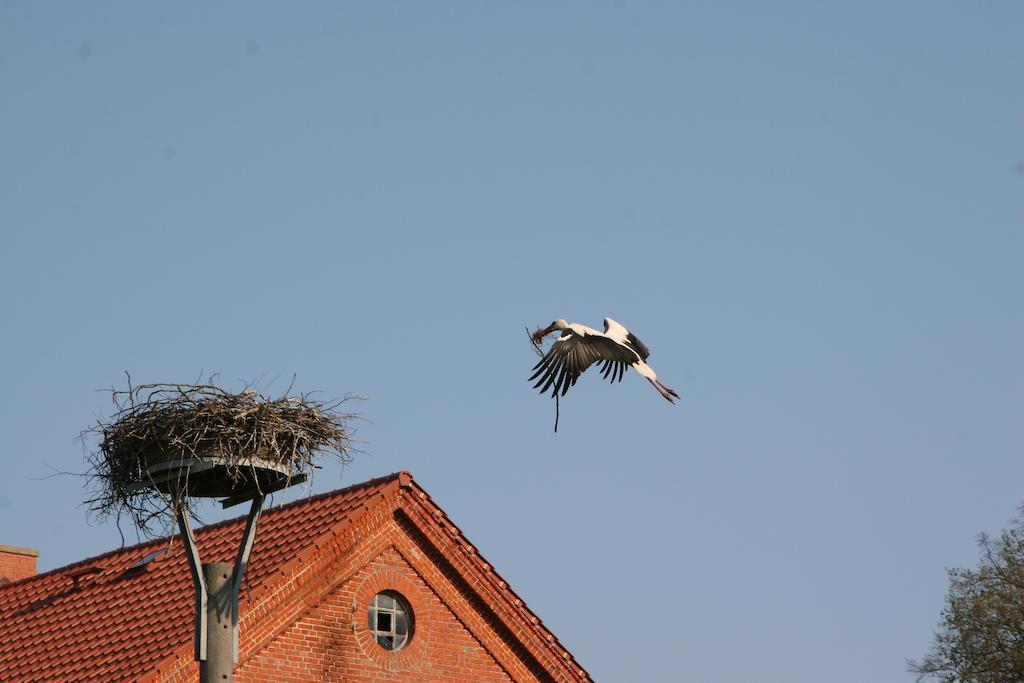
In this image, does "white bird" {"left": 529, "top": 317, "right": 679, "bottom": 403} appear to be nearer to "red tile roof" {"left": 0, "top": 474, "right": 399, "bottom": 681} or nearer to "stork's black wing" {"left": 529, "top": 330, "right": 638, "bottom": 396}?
"stork's black wing" {"left": 529, "top": 330, "right": 638, "bottom": 396}

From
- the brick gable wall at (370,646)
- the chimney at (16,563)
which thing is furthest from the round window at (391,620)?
the chimney at (16,563)

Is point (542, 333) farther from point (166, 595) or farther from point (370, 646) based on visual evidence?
point (166, 595)

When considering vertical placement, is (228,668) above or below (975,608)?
below

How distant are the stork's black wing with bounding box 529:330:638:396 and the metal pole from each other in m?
5.30

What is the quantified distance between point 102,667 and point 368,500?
4.38m

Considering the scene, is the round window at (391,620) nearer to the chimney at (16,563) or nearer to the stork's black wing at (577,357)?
the stork's black wing at (577,357)

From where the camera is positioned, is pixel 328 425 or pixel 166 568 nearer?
pixel 328 425

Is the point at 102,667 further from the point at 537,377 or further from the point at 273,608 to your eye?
the point at 537,377

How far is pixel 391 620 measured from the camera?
2248 centimetres

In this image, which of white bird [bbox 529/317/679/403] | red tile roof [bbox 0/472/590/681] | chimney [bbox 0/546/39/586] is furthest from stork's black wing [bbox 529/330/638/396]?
chimney [bbox 0/546/39/586]

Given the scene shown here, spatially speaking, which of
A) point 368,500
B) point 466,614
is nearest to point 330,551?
point 368,500

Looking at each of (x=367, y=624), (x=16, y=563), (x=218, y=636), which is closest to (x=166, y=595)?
(x=367, y=624)

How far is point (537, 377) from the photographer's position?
19.7 m

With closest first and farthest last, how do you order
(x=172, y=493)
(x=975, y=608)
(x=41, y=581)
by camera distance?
(x=172, y=493) < (x=41, y=581) < (x=975, y=608)
